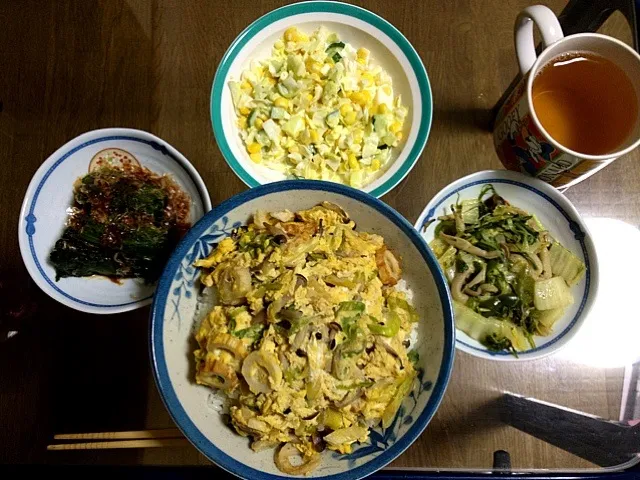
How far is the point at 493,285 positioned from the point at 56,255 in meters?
1.36

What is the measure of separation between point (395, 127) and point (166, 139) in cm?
82

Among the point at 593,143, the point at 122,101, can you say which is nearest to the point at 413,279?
the point at 593,143

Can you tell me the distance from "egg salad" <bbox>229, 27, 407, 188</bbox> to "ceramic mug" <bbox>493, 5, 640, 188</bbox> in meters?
0.37

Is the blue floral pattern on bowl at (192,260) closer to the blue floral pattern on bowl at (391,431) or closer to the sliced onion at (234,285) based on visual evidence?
the sliced onion at (234,285)

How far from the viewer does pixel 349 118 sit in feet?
5.45

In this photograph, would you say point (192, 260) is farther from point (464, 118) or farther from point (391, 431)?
point (464, 118)

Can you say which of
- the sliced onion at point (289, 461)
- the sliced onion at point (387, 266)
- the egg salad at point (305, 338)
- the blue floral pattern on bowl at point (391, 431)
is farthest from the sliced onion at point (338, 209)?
the sliced onion at point (289, 461)

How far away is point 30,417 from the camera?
174 centimetres

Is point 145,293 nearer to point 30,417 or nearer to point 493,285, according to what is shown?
point 30,417

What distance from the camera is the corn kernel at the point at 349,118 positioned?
166 cm

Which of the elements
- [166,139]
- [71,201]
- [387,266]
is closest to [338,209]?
[387,266]

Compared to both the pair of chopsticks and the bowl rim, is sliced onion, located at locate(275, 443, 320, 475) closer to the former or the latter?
the pair of chopsticks

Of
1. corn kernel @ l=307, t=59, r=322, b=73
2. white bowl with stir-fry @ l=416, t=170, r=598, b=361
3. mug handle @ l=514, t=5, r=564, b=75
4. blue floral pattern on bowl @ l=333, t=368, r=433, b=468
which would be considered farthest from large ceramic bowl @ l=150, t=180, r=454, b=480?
mug handle @ l=514, t=5, r=564, b=75

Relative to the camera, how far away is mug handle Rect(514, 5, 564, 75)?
4.61ft
